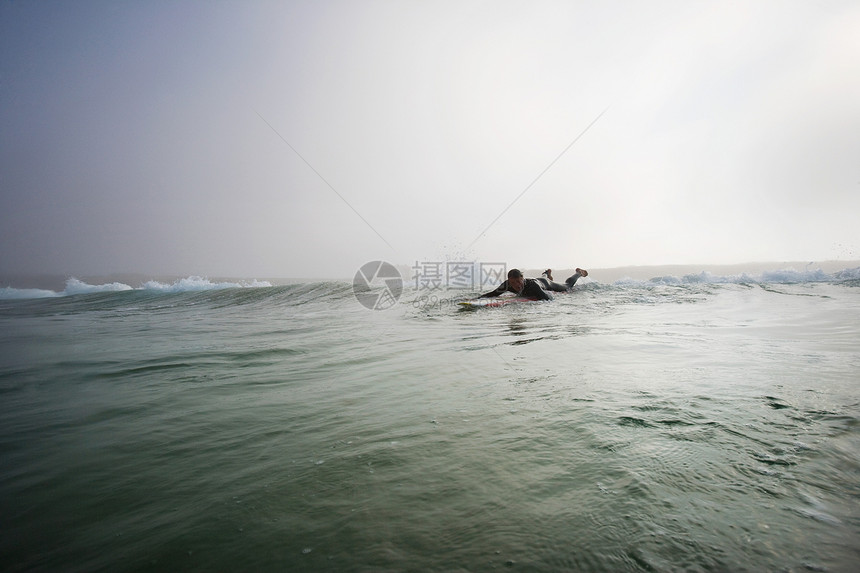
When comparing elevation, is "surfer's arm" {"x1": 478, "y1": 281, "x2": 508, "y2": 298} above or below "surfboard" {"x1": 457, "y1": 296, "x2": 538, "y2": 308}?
above

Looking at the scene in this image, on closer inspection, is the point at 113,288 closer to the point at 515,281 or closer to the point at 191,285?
the point at 191,285

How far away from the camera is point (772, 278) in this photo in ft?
64.5

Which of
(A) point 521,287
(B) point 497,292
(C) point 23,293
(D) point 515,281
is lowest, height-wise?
(C) point 23,293

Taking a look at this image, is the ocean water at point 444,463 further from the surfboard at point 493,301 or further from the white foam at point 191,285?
the white foam at point 191,285

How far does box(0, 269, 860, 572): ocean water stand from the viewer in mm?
1158

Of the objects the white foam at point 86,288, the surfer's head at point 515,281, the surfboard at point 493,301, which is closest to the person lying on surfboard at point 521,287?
the surfer's head at point 515,281

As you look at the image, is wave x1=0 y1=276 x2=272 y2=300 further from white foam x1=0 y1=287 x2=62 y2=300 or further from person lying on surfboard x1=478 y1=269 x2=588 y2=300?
person lying on surfboard x1=478 y1=269 x2=588 y2=300

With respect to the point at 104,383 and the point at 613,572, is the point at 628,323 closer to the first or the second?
the point at 613,572

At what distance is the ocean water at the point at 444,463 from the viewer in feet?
3.80

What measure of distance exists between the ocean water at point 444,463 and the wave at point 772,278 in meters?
19.7

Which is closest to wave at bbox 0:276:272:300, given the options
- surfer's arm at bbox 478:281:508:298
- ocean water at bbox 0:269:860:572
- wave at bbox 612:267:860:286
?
surfer's arm at bbox 478:281:508:298

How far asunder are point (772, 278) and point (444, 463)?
26149 mm

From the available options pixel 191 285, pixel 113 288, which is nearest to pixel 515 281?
pixel 191 285

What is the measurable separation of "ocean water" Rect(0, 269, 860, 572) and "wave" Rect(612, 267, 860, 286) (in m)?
19.7
